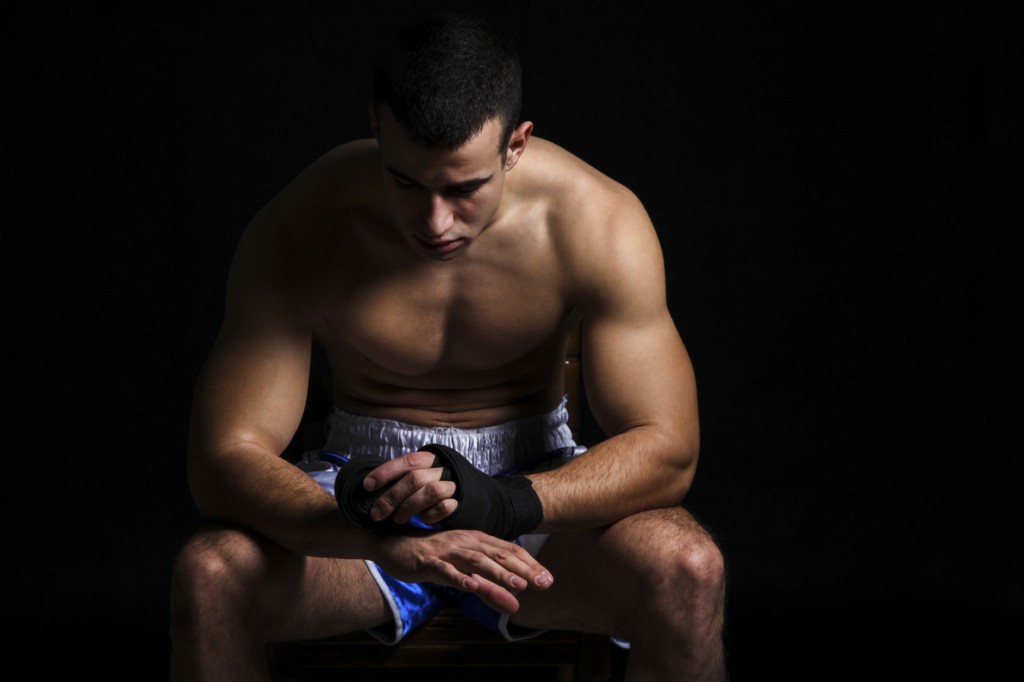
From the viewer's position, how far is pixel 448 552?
2.64 metres

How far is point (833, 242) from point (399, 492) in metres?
1.69

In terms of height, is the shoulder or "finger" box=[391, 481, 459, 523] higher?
the shoulder

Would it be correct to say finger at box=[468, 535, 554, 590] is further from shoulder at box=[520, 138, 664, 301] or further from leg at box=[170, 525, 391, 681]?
shoulder at box=[520, 138, 664, 301]

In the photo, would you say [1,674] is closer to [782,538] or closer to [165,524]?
[165,524]

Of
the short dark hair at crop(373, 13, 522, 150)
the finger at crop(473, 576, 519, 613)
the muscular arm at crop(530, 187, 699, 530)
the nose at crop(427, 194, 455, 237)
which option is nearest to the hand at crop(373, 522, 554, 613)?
the finger at crop(473, 576, 519, 613)

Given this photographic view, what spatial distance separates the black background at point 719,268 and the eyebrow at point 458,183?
1154 millimetres

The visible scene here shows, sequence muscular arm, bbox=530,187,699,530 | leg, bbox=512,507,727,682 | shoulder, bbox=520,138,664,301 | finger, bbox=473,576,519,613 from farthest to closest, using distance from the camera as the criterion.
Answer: shoulder, bbox=520,138,664,301, muscular arm, bbox=530,187,699,530, leg, bbox=512,507,727,682, finger, bbox=473,576,519,613

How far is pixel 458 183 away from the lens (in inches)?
107

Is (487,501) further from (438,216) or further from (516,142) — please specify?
(516,142)

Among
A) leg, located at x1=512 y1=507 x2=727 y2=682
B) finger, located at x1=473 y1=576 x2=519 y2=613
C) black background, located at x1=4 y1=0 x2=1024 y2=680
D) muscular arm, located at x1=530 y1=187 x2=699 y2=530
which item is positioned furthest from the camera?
black background, located at x1=4 y1=0 x2=1024 y2=680

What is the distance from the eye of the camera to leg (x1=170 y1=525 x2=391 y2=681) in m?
2.70

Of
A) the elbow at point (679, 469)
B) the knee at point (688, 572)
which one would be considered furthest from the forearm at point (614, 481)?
the knee at point (688, 572)

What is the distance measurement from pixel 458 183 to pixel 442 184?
2 centimetres

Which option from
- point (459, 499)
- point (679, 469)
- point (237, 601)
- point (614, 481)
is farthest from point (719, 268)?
point (237, 601)
